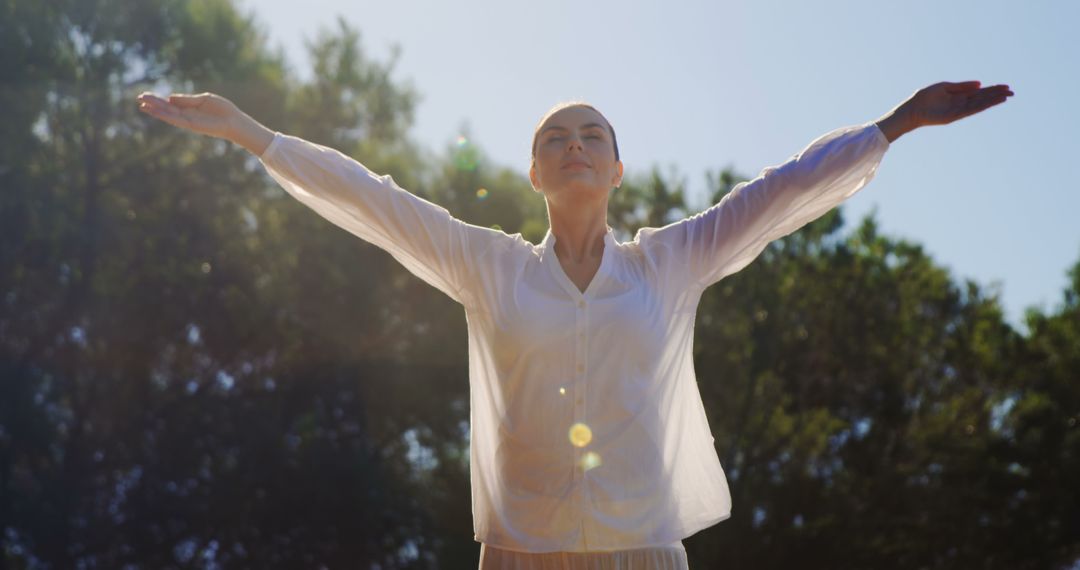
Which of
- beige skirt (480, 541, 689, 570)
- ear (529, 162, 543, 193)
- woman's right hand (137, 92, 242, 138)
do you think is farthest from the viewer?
ear (529, 162, 543, 193)

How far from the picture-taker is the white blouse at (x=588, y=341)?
2535 mm

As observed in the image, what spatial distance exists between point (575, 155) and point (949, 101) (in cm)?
80

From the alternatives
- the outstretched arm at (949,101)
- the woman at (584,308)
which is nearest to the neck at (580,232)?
the woman at (584,308)

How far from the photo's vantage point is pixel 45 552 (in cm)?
1894

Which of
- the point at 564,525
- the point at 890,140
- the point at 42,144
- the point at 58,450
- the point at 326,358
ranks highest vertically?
the point at 42,144

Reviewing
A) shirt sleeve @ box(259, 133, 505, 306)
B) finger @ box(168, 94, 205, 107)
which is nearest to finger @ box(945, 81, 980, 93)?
shirt sleeve @ box(259, 133, 505, 306)

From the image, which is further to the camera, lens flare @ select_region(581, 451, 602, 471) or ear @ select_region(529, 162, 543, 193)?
ear @ select_region(529, 162, 543, 193)

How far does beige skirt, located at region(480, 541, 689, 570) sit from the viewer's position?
2.50m

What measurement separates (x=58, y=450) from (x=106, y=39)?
703cm

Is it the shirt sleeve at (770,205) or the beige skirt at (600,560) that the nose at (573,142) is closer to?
the shirt sleeve at (770,205)

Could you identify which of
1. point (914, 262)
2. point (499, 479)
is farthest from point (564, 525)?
point (914, 262)

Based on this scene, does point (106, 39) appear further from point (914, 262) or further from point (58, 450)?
point (914, 262)

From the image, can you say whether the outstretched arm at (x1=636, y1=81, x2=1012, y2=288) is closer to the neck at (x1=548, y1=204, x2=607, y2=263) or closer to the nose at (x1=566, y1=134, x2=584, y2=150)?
the neck at (x1=548, y1=204, x2=607, y2=263)

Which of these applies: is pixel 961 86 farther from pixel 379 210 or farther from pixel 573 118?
pixel 379 210
